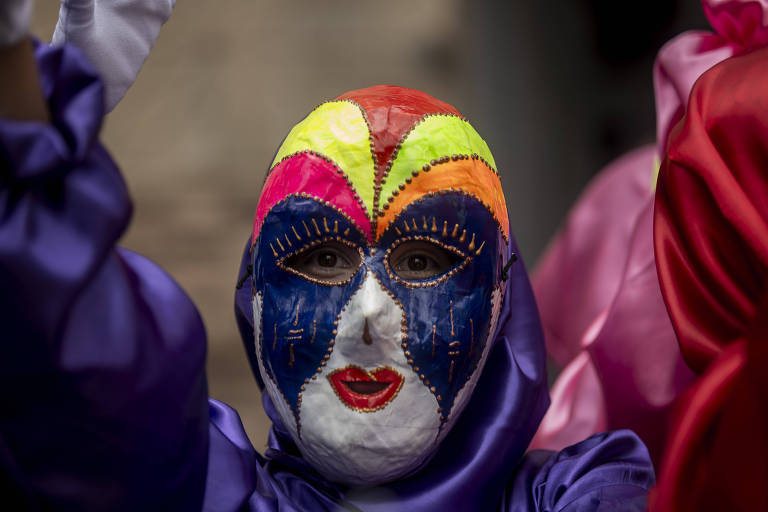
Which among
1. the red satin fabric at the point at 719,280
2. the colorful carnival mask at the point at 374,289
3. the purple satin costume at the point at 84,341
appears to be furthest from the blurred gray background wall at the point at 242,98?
the purple satin costume at the point at 84,341

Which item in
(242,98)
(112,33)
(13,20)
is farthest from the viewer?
(242,98)

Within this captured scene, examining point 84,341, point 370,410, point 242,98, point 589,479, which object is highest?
point 84,341

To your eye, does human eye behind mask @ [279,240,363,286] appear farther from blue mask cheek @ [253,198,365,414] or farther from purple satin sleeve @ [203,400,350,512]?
purple satin sleeve @ [203,400,350,512]

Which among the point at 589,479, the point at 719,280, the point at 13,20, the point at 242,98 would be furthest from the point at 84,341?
the point at 242,98

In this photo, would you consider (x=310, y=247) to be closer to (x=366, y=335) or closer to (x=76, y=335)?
(x=366, y=335)

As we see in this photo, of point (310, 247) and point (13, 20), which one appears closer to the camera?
point (13, 20)

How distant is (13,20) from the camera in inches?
47.7

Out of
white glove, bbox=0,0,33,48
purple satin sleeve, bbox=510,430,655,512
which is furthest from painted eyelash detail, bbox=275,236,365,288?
white glove, bbox=0,0,33,48

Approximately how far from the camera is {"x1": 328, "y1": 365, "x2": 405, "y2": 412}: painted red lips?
5.33 ft

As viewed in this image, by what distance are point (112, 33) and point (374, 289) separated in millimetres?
558

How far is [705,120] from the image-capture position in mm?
1695

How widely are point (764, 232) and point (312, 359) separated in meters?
0.71

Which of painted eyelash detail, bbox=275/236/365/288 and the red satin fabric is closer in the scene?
the red satin fabric

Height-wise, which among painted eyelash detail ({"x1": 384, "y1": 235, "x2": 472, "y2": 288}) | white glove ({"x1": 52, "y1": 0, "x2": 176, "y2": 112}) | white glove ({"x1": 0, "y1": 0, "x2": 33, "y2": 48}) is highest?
white glove ({"x1": 0, "y1": 0, "x2": 33, "y2": 48})
